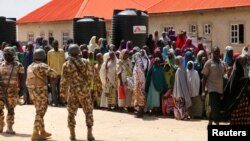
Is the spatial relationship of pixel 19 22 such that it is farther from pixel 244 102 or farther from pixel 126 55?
pixel 244 102

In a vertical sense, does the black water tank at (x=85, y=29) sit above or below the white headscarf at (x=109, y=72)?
above

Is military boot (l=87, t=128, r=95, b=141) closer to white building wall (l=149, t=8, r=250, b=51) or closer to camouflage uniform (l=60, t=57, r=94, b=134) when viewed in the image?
camouflage uniform (l=60, t=57, r=94, b=134)

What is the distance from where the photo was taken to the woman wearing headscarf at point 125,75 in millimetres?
13039

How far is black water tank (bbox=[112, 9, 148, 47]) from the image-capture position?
1681cm

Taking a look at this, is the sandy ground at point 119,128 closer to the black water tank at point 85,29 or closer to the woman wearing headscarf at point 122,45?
the woman wearing headscarf at point 122,45

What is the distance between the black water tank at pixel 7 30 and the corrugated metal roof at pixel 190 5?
11571 millimetres

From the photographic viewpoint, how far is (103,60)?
559 inches

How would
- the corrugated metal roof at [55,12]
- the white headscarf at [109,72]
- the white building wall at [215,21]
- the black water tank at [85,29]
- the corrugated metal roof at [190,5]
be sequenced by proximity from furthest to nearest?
the corrugated metal roof at [55,12] < the corrugated metal roof at [190,5] < the white building wall at [215,21] < the black water tank at [85,29] < the white headscarf at [109,72]

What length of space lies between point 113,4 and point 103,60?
24.1m

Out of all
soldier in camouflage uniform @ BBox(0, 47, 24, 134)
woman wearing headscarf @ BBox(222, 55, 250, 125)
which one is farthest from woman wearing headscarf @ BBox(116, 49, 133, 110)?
woman wearing headscarf @ BBox(222, 55, 250, 125)

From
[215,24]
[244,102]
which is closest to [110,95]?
[244,102]

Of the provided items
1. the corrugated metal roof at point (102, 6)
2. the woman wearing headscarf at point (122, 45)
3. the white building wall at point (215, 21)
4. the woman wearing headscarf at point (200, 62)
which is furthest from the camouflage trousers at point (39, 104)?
the corrugated metal roof at point (102, 6)

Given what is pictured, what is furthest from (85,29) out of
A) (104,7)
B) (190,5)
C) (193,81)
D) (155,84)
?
(104,7)

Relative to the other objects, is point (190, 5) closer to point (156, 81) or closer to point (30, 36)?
point (30, 36)
